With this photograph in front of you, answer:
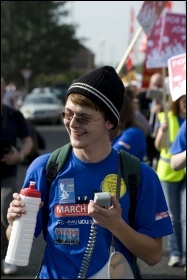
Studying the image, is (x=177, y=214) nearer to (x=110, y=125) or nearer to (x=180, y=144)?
(x=180, y=144)

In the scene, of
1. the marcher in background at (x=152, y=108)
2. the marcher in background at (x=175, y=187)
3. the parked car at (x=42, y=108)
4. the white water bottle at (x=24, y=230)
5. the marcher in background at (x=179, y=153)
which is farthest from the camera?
the parked car at (x=42, y=108)

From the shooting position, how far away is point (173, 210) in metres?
7.47

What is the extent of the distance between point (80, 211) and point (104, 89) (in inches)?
19.0

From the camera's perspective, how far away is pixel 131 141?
6336 mm

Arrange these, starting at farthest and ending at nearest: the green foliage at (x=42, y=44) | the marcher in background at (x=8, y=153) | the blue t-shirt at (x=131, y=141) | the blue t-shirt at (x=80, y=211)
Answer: the green foliage at (x=42, y=44)
the marcher in background at (x=8, y=153)
the blue t-shirt at (x=131, y=141)
the blue t-shirt at (x=80, y=211)

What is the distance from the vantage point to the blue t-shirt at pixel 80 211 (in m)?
3.08

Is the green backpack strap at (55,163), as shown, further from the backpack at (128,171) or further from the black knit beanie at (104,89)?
the black knit beanie at (104,89)

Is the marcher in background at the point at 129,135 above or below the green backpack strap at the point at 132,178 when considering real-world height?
below

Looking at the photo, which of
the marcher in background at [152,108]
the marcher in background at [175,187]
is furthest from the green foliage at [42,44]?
the marcher in background at [175,187]

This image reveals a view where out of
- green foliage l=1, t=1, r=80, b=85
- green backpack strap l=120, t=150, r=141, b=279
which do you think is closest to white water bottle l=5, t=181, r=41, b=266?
green backpack strap l=120, t=150, r=141, b=279

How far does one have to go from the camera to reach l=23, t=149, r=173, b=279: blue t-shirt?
3.08 metres

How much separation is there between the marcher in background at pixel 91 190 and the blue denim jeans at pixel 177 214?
4175mm

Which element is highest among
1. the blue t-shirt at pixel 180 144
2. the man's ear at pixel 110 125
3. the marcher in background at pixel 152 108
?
the man's ear at pixel 110 125

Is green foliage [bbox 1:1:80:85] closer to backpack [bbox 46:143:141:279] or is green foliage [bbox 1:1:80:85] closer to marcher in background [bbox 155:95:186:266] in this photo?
marcher in background [bbox 155:95:186:266]
